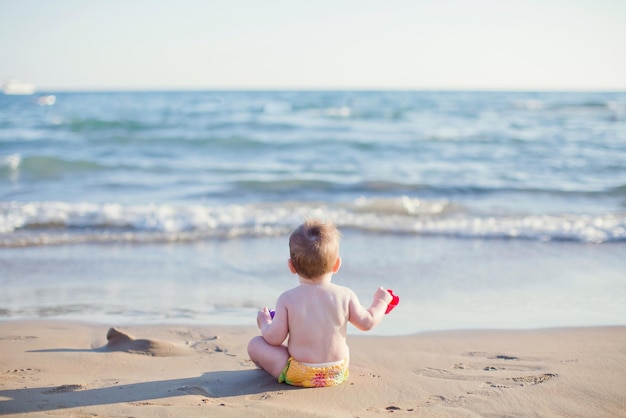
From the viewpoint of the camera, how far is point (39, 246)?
7184mm

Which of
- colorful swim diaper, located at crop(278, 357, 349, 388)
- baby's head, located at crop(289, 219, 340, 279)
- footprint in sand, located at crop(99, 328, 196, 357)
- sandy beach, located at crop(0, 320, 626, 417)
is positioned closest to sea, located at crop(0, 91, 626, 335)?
sandy beach, located at crop(0, 320, 626, 417)

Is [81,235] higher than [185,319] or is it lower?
higher

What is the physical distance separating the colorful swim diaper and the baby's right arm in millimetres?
228

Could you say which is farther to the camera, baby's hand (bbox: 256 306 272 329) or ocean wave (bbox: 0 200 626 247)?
ocean wave (bbox: 0 200 626 247)

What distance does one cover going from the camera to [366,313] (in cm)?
334

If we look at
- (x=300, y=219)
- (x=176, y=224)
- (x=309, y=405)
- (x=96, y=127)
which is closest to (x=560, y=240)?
(x=300, y=219)

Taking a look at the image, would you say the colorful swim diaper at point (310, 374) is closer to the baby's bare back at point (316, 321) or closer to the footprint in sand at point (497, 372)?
the baby's bare back at point (316, 321)

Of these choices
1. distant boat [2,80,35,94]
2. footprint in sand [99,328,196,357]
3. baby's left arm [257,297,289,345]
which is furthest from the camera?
distant boat [2,80,35,94]

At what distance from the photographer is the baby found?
322 centimetres

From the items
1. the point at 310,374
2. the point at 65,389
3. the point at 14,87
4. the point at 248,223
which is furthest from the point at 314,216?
the point at 14,87

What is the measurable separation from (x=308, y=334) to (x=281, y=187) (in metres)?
8.45

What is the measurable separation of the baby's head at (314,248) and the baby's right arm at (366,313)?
239 millimetres

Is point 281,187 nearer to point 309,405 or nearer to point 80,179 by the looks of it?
point 80,179

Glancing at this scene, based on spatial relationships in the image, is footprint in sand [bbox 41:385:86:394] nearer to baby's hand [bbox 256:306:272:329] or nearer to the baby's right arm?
baby's hand [bbox 256:306:272:329]
